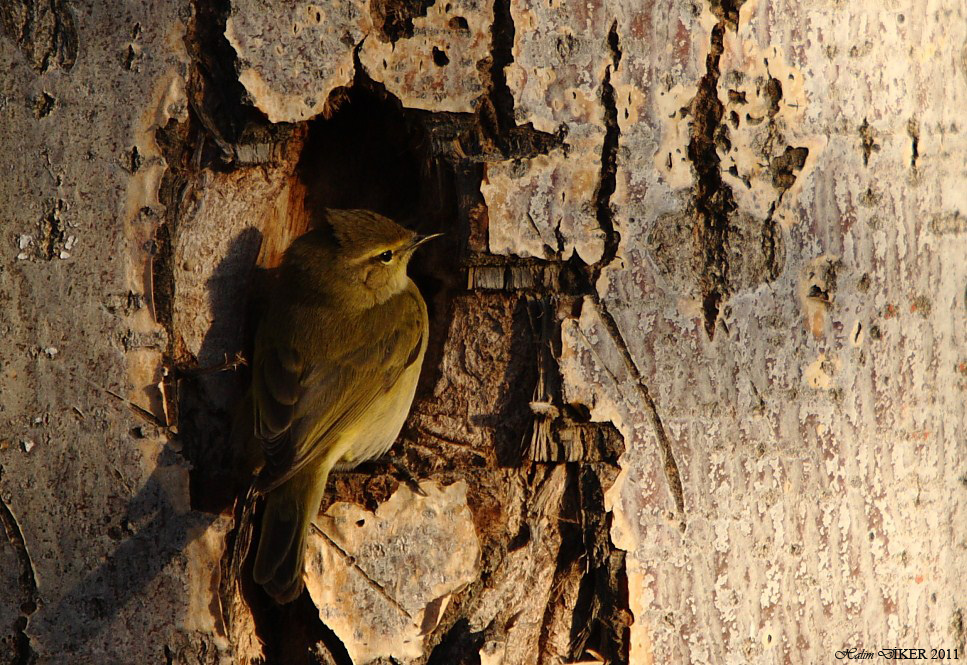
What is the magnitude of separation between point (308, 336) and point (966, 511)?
2.37 metres

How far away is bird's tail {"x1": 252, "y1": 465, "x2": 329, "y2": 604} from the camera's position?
2605 millimetres

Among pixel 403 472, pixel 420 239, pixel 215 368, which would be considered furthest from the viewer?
pixel 420 239

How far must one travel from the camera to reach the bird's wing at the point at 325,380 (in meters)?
3.13

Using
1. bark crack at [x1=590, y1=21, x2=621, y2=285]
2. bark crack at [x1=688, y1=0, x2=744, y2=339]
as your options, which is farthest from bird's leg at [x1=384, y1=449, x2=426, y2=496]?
bark crack at [x1=688, y1=0, x2=744, y2=339]

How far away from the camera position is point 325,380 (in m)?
3.58

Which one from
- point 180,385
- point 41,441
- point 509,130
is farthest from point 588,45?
point 41,441

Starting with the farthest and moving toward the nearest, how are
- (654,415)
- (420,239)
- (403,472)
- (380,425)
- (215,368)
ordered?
1. (380,425)
2. (420,239)
3. (403,472)
4. (215,368)
5. (654,415)

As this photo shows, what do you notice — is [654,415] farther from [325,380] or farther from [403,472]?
[325,380]

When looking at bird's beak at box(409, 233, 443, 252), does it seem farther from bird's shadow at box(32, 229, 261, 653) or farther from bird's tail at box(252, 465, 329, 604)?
bird's tail at box(252, 465, 329, 604)

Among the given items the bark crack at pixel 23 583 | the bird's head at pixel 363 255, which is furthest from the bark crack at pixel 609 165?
the bark crack at pixel 23 583

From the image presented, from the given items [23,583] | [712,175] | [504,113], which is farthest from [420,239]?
[23,583]

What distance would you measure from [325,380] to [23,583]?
4.79 feet

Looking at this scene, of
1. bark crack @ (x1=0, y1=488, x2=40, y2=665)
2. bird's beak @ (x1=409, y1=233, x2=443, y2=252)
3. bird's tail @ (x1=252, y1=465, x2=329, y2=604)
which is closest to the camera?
bark crack @ (x1=0, y1=488, x2=40, y2=665)

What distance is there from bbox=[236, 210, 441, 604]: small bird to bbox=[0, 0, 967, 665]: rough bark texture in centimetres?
30
